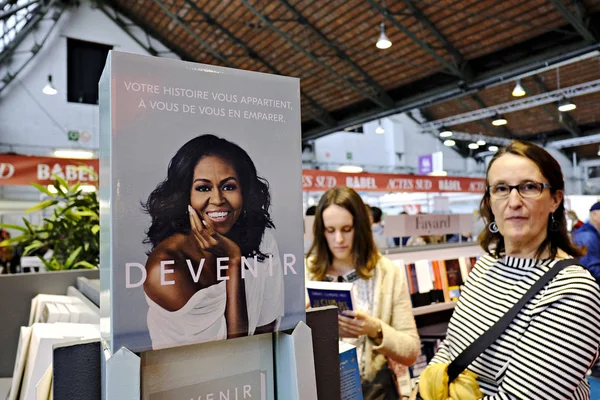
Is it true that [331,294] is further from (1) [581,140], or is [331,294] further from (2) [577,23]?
(1) [581,140]

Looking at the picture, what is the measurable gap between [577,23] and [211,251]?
795cm

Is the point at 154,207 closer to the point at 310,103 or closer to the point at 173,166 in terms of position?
Result: the point at 173,166

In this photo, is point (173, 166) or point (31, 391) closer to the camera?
point (173, 166)

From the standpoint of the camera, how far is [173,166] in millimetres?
611

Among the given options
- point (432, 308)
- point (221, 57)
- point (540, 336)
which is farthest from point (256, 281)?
point (221, 57)

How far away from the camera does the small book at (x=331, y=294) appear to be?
4.46ft

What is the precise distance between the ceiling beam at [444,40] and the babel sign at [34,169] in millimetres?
5752

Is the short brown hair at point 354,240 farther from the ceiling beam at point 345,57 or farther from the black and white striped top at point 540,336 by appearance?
the ceiling beam at point 345,57

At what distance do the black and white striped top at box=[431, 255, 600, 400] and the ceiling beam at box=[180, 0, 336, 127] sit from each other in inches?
347

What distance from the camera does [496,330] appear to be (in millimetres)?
1101

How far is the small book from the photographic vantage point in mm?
1359

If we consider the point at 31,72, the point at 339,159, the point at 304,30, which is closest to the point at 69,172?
the point at 304,30

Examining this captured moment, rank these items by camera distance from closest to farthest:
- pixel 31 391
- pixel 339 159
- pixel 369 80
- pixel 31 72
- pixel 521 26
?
1. pixel 31 391
2. pixel 521 26
3. pixel 369 80
4. pixel 31 72
5. pixel 339 159

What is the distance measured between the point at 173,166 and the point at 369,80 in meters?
9.99
